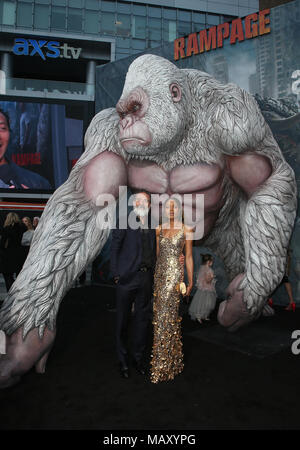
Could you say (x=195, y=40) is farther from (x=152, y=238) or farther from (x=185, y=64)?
(x=152, y=238)

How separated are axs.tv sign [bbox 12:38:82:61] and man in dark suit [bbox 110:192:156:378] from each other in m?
12.0

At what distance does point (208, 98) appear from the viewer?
2.23m

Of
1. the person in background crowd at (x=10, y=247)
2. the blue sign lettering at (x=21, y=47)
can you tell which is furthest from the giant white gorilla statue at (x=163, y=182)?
the blue sign lettering at (x=21, y=47)

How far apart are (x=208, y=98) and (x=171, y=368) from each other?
1.78m

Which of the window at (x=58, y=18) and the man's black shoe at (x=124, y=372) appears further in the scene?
the window at (x=58, y=18)

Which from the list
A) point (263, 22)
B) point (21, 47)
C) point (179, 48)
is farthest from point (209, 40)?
point (21, 47)

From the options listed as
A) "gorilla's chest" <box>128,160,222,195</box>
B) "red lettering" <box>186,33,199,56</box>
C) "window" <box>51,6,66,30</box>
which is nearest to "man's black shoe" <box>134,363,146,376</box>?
"gorilla's chest" <box>128,160,222,195</box>

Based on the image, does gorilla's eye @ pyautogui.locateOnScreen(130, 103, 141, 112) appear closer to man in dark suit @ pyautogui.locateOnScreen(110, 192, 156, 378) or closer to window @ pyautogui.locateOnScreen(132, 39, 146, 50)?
man in dark suit @ pyautogui.locateOnScreen(110, 192, 156, 378)

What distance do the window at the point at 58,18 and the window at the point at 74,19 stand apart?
11.1 inches

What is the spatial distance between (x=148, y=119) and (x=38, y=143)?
21.8 ft

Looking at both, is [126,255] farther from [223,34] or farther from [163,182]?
[223,34]

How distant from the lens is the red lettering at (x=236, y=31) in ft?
17.9

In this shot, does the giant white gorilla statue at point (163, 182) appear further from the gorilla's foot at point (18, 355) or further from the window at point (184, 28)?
the window at point (184, 28)

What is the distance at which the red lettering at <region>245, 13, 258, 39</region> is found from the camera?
5327 mm
